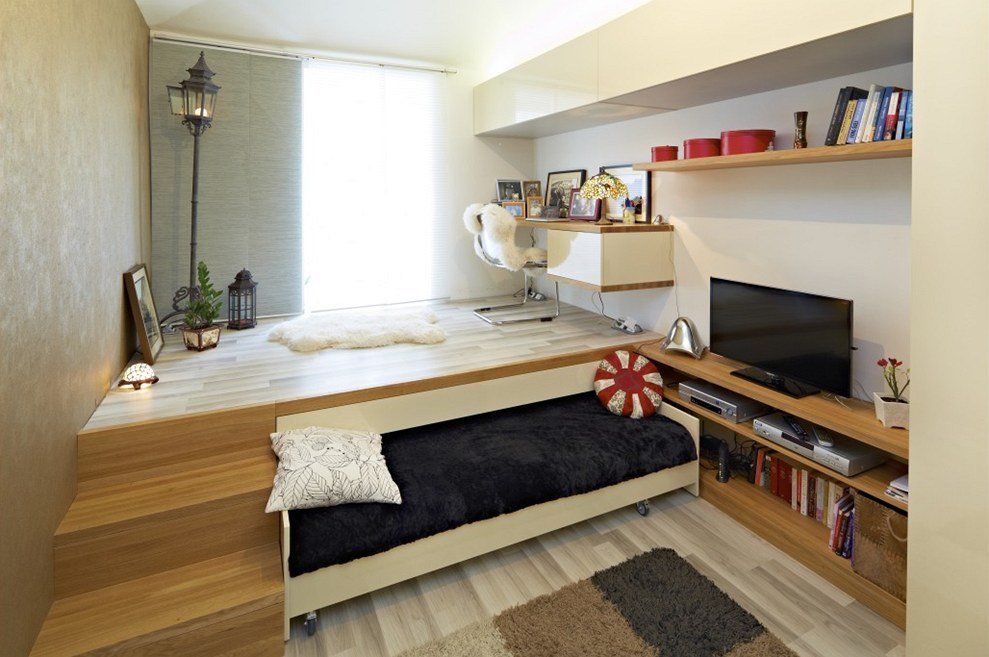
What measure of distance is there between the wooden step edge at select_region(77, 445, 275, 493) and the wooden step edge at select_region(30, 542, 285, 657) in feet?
1.24

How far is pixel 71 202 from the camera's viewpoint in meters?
1.96

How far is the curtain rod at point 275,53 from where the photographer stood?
3.50m

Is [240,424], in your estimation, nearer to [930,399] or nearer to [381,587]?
[381,587]

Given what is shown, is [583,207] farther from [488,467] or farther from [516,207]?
[488,467]

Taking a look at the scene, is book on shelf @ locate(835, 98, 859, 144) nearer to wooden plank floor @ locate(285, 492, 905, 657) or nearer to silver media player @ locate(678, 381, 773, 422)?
silver media player @ locate(678, 381, 773, 422)

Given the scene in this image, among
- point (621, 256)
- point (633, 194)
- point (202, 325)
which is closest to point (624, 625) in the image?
point (621, 256)

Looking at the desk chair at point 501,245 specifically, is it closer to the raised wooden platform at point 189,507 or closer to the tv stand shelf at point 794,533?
the raised wooden platform at point 189,507

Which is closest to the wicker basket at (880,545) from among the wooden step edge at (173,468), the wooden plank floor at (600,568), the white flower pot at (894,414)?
the wooden plank floor at (600,568)

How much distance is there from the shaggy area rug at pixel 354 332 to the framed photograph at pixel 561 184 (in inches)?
56.0

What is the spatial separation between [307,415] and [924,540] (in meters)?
2.13

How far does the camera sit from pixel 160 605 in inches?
68.4

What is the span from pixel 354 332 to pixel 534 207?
1684 millimetres

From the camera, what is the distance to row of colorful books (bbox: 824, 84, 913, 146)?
180 centimetres

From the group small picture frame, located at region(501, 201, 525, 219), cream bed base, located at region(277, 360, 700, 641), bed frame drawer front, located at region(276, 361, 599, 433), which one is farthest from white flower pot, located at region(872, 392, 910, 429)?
small picture frame, located at region(501, 201, 525, 219)
